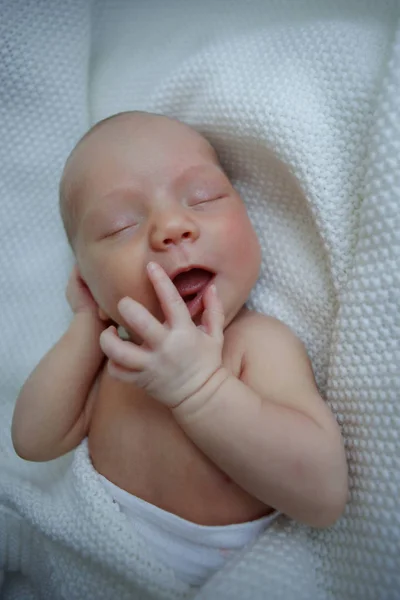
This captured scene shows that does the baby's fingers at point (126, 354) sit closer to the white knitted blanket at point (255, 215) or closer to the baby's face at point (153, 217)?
the baby's face at point (153, 217)

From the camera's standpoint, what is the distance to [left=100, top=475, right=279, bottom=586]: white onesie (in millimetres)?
847

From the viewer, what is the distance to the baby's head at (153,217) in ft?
2.70

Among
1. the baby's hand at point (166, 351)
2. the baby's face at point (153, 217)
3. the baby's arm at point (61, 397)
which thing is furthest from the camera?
the baby's arm at point (61, 397)

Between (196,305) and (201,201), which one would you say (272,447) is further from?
(201,201)

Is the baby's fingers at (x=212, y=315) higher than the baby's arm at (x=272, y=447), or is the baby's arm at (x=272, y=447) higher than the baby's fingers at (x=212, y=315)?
the baby's fingers at (x=212, y=315)

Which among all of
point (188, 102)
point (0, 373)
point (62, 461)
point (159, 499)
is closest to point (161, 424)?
point (159, 499)

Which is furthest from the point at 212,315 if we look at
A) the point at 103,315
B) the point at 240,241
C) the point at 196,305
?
the point at 103,315

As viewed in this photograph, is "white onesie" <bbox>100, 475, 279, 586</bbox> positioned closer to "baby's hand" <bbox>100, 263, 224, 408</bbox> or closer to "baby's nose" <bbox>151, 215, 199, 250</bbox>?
"baby's hand" <bbox>100, 263, 224, 408</bbox>

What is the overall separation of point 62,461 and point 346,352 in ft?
2.00

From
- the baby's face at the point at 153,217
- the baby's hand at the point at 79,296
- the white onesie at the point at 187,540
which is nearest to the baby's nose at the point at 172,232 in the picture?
the baby's face at the point at 153,217

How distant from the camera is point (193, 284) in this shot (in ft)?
2.76

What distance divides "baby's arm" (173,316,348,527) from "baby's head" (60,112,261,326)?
5.9 inches

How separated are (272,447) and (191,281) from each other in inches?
10.6

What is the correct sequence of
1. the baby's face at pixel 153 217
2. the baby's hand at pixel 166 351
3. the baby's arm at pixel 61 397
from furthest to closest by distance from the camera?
the baby's arm at pixel 61 397 → the baby's face at pixel 153 217 → the baby's hand at pixel 166 351
